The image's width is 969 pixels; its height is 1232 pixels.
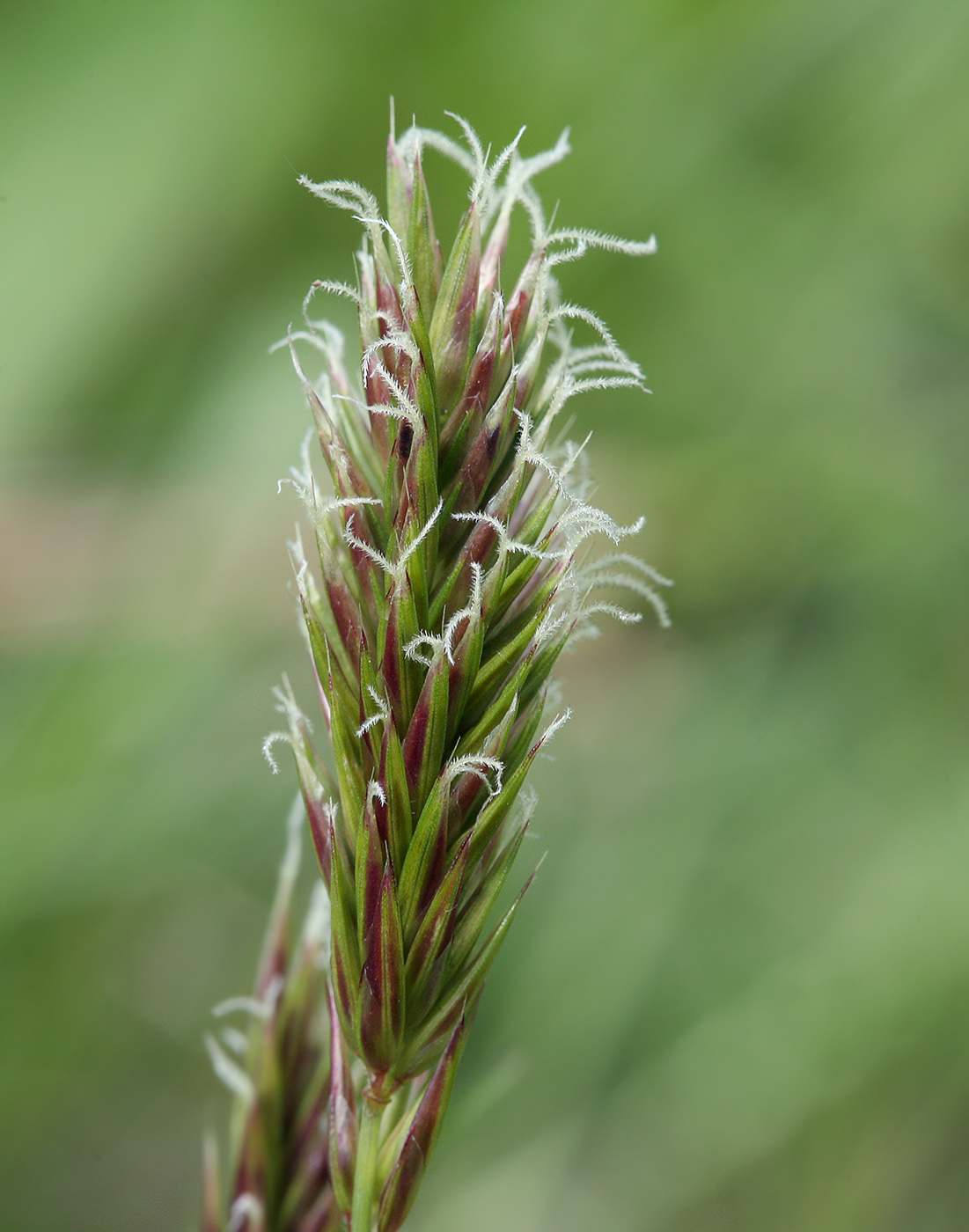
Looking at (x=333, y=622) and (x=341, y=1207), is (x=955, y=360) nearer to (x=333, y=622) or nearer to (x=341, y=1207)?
(x=333, y=622)

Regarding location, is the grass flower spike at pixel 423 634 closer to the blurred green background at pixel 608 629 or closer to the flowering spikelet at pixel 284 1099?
the flowering spikelet at pixel 284 1099

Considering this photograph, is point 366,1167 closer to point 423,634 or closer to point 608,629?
point 423,634

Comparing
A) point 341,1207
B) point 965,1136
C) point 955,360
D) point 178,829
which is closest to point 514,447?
point 341,1207

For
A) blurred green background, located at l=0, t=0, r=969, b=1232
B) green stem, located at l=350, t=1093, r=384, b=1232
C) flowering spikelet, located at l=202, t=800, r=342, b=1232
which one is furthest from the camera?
blurred green background, located at l=0, t=0, r=969, b=1232

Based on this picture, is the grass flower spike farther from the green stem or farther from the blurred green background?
the blurred green background

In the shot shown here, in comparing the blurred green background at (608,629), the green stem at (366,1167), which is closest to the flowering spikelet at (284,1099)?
the green stem at (366,1167)

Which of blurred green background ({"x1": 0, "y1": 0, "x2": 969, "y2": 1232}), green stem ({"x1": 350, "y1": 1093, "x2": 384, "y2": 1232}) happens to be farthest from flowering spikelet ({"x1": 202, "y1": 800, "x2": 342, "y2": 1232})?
blurred green background ({"x1": 0, "y1": 0, "x2": 969, "y2": 1232})
